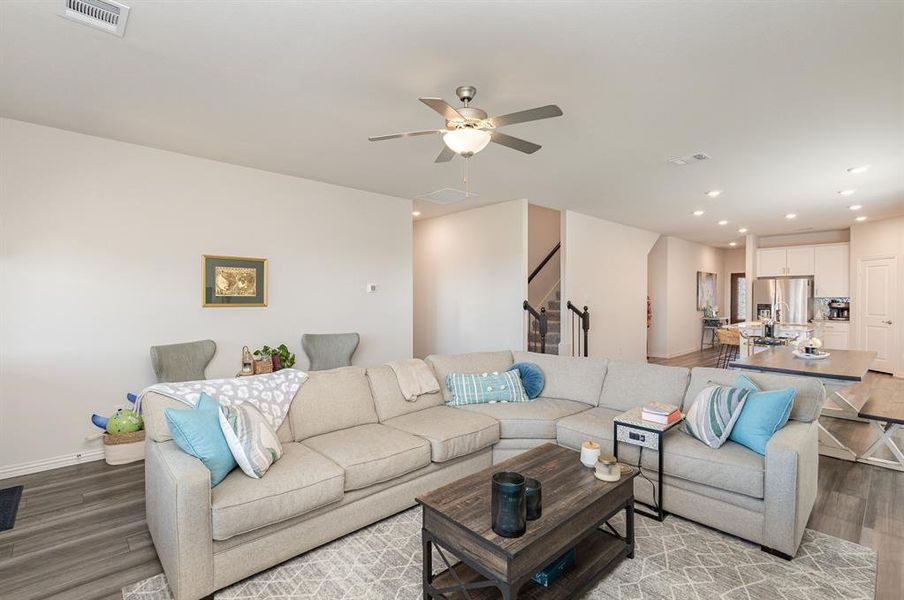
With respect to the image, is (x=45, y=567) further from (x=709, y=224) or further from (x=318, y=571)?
(x=709, y=224)

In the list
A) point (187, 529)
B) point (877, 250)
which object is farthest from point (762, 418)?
point (877, 250)

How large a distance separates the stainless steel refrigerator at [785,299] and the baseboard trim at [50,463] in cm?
1028

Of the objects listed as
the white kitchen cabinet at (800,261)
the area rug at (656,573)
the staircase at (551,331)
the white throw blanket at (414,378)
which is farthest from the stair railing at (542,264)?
the area rug at (656,573)

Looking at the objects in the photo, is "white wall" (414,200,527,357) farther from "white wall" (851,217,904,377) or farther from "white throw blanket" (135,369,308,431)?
"white wall" (851,217,904,377)

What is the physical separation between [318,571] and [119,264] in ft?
10.6

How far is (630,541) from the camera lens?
88.5 inches

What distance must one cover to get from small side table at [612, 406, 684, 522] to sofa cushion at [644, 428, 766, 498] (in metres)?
0.08

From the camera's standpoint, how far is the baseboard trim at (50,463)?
3361mm

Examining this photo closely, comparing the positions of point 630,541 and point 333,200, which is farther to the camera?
point 333,200

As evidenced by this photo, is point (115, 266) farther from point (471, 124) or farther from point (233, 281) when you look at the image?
point (471, 124)

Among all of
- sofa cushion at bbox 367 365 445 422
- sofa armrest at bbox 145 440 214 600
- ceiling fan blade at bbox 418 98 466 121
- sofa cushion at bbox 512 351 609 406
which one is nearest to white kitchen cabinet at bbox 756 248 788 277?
sofa cushion at bbox 512 351 609 406

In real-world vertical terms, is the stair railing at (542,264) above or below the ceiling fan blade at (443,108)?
below

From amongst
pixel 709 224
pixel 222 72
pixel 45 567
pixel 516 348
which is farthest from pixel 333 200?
pixel 709 224

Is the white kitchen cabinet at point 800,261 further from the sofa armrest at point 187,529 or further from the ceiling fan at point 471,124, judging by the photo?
the sofa armrest at point 187,529
